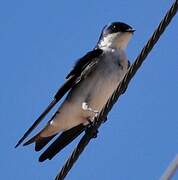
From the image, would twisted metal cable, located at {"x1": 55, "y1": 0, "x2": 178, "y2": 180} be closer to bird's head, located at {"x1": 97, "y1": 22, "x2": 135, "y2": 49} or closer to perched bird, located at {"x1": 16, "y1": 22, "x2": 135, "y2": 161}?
perched bird, located at {"x1": 16, "y1": 22, "x2": 135, "y2": 161}

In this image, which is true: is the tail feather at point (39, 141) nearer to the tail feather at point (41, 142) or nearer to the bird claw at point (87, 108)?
the tail feather at point (41, 142)

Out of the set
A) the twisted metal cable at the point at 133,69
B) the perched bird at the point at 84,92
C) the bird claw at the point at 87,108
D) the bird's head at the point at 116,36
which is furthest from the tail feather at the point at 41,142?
the twisted metal cable at the point at 133,69

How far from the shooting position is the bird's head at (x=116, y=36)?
17.1 feet

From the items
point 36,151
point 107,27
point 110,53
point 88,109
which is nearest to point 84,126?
point 88,109

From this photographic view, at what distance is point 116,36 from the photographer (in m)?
5.42

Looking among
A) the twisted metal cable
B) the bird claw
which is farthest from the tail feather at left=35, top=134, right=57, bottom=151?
the twisted metal cable

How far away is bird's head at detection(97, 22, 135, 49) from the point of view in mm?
5223

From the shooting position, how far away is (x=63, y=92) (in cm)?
448

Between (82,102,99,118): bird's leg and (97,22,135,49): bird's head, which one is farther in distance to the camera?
(97,22,135,49): bird's head

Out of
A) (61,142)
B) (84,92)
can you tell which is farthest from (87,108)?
(61,142)

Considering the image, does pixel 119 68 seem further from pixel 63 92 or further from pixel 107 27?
pixel 107 27

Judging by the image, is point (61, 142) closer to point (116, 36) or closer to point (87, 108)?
point (87, 108)

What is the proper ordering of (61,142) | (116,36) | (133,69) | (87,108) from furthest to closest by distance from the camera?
(116,36) < (87,108) < (61,142) < (133,69)

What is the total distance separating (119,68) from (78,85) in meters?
0.38
